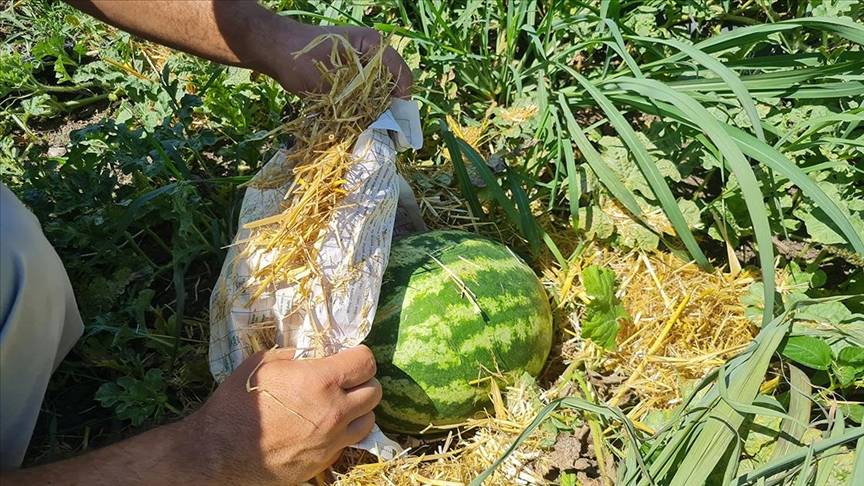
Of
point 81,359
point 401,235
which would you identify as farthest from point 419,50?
point 81,359

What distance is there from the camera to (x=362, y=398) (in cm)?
179

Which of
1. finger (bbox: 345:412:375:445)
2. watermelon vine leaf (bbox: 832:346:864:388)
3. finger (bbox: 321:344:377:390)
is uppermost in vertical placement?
watermelon vine leaf (bbox: 832:346:864:388)

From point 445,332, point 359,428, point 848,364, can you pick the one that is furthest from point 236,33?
point 848,364

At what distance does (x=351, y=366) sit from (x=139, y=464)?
1.56ft

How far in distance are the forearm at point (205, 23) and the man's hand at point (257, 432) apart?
28.9 inches

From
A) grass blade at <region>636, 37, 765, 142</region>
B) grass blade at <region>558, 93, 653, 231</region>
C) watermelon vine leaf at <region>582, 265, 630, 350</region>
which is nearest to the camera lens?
grass blade at <region>636, 37, 765, 142</region>

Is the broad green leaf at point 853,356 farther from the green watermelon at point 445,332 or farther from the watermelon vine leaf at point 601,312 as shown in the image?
the green watermelon at point 445,332

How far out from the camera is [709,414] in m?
1.79

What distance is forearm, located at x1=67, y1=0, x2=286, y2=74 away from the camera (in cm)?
189

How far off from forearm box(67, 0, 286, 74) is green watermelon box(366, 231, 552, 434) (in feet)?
2.00

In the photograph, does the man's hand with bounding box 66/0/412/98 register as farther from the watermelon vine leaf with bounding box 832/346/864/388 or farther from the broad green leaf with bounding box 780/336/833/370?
the watermelon vine leaf with bounding box 832/346/864/388

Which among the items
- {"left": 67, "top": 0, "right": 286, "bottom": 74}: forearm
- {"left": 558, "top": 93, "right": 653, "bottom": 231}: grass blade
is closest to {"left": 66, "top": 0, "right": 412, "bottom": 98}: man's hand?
{"left": 67, "top": 0, "right": 286, "bottom": 74}: forearm

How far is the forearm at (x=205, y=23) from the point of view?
1.89 meters

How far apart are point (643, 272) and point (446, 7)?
121cm
